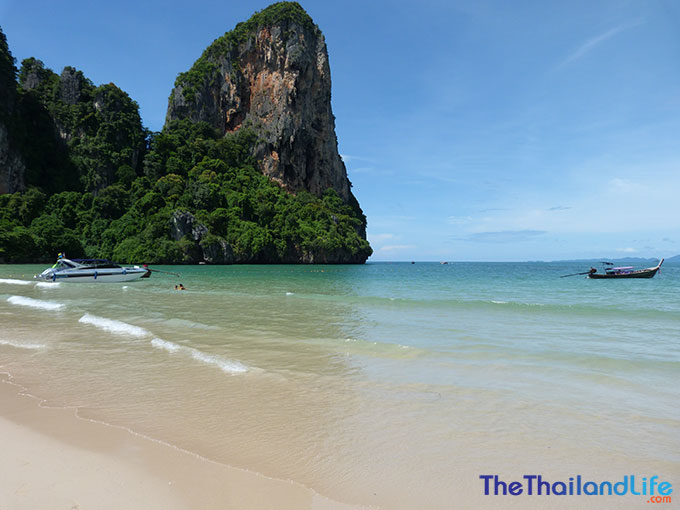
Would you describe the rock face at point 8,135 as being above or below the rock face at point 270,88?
below

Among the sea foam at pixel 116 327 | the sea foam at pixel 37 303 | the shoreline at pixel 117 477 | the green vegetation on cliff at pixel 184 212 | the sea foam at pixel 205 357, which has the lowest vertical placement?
the sea foam at pixel 37 303

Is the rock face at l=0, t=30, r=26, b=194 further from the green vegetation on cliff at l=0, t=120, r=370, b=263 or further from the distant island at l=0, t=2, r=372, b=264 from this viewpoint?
the green vegetation on cliff at l=0, t=120, r=370, b=263

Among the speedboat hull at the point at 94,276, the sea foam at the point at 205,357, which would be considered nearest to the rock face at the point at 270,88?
the speedboat hull at the point at 94,276

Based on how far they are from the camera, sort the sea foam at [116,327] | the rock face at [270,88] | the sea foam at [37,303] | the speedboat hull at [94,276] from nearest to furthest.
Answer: the sea foam at [116,327], the sea foam at [37,303], the speedboat hull at [94,276], the rock face at [270,88]

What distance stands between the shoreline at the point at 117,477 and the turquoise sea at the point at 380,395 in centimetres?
19

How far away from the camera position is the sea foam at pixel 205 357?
649 centimetres

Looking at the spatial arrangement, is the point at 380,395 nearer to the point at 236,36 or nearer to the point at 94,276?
the point at 94,276

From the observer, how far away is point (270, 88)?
298ft

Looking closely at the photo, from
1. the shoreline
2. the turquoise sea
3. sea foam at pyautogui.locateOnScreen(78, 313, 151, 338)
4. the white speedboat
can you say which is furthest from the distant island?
the shoreline

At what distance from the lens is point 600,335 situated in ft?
34.4

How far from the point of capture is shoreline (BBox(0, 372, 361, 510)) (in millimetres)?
2836

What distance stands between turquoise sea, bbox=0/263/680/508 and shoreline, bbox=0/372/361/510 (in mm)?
195

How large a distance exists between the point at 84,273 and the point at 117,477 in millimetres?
31542

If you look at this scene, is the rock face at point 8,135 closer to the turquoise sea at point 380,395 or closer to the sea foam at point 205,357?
the turquoise sea at point 380,395
